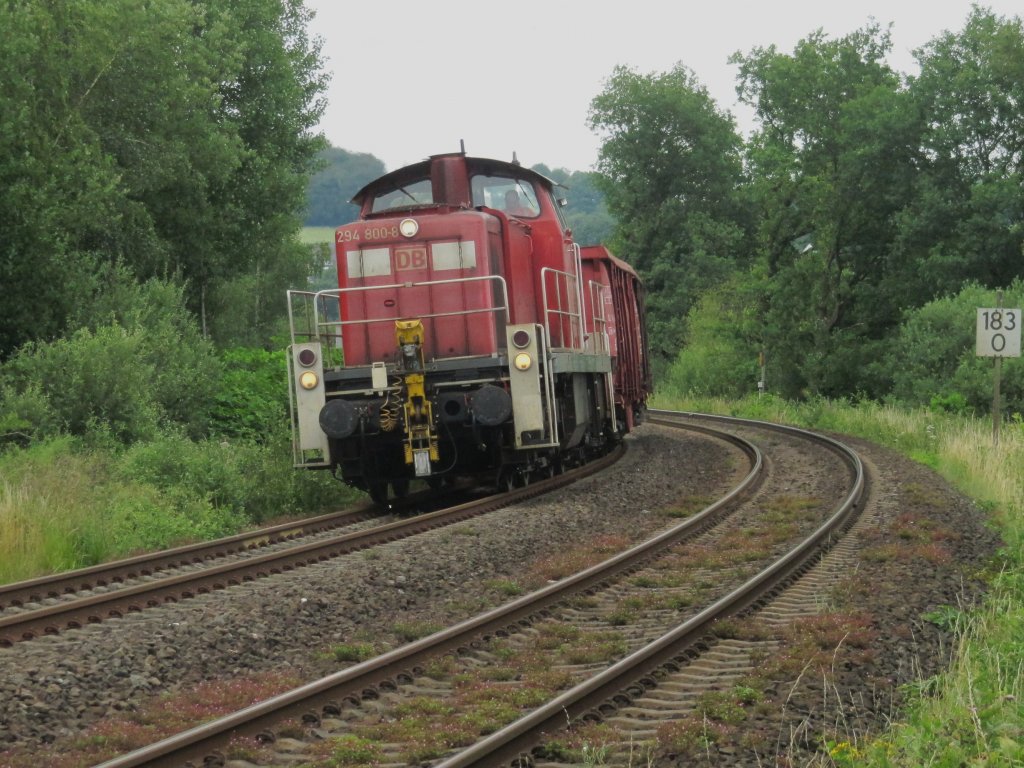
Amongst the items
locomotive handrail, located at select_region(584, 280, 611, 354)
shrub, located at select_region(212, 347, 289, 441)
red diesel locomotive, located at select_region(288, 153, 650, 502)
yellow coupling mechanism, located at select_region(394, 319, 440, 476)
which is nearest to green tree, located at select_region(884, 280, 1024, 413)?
locomotive handrail, located at select_region(584, 280, 611, 354)

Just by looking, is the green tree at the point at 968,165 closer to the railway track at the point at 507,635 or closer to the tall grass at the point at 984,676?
the tall grass at the point at 984,676

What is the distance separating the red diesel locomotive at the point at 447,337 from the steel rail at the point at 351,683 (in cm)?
327

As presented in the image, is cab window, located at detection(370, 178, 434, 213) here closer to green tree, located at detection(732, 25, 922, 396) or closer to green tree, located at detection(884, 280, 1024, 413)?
green tree, located at detection(884, 280, 1024, 413)

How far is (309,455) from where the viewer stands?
13438 mm

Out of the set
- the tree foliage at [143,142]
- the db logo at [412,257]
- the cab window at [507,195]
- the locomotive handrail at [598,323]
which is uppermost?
the tree foliage at [143,142]

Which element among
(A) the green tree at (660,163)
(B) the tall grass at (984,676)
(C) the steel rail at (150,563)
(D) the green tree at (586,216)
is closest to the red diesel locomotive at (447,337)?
(C) the steel rail at (150,563)

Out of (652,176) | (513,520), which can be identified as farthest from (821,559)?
(652,176)

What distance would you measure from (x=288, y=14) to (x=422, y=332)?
2232cm

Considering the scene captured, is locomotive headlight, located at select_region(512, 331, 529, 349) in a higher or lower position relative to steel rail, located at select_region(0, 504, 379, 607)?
higher

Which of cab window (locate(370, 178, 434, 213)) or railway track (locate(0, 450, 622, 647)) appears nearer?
railway track (locate(0, 450, 622, 647))

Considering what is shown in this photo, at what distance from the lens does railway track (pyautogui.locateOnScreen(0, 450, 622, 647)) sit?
7.59 meters

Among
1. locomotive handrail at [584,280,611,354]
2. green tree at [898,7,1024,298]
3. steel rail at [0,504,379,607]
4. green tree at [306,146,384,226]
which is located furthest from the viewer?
green tree at [306,146,384,226]

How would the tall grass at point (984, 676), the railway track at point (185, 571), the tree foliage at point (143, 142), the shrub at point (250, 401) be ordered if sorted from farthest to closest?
the shrub at point (250, 401)
the tree foliage at point (143, 142)
the railway track at point (185, 571)
the tall grass at point (984, 676)

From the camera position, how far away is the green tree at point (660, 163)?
53.0m
